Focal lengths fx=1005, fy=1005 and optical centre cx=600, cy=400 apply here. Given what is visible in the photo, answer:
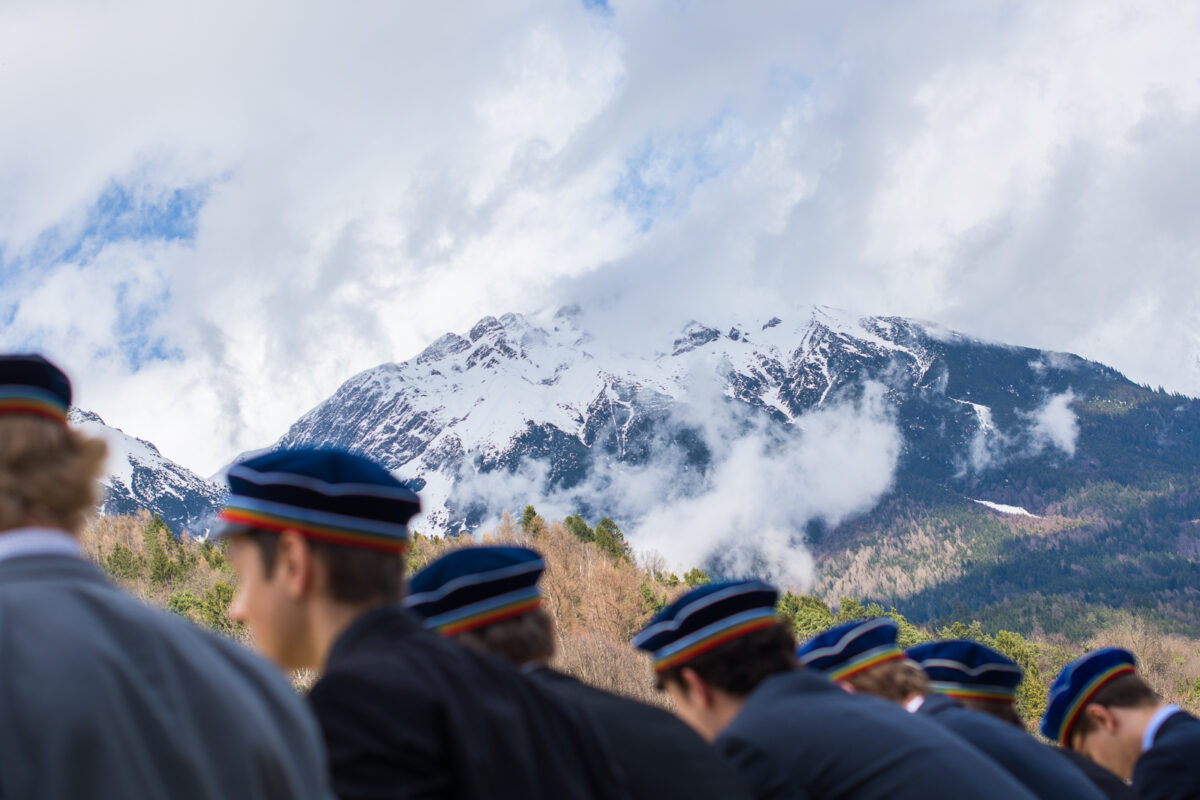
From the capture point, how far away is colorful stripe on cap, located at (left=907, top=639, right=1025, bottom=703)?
4.46 metres

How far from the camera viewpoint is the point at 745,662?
10.5ft

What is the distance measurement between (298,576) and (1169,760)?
360 centimetres

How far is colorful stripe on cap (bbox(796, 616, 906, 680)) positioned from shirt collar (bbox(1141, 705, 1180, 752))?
1.03 m

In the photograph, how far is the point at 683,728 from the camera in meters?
2.71

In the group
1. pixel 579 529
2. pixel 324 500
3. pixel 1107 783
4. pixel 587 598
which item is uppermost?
pixel 579 529

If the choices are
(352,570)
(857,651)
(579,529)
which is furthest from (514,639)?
(579,529)

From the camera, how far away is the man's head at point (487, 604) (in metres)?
2.71

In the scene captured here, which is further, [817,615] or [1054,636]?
[1054,636]

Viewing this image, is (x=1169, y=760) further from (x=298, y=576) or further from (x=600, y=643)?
(x=600, y=643)

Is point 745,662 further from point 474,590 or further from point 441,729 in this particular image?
point 441,729

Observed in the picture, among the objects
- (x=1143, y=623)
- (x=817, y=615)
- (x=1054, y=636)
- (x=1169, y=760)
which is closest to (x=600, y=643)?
(x=817, y=615)

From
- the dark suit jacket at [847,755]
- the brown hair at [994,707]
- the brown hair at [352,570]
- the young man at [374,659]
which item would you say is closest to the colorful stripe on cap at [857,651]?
the brown hair at [994,707]

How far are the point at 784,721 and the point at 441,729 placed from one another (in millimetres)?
1448

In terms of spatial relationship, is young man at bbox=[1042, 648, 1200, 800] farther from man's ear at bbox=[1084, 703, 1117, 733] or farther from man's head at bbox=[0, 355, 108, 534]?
man's head at bbox=[0, 355, 108, 534]
